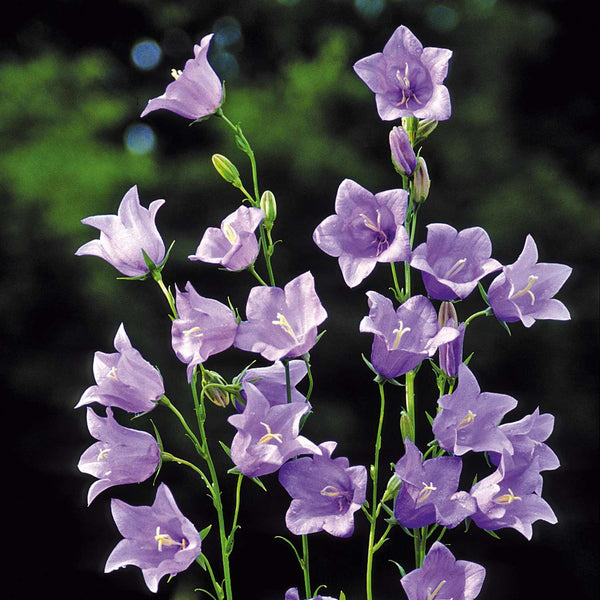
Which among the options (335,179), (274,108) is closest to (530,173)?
(335,179)

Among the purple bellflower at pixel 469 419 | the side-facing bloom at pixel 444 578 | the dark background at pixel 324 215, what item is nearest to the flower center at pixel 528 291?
the purple bellflower at pixel 469 419

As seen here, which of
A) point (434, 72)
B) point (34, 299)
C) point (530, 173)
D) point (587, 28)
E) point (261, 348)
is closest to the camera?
point (261, 348)

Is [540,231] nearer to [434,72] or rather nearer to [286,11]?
[286,11]

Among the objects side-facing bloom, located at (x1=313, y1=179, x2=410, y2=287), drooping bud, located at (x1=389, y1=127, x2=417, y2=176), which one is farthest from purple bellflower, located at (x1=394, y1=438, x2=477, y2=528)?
drooping bud, located at (x1=389, y1=127, x2=417, y2=176)

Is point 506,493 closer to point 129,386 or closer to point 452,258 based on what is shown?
point 452,258

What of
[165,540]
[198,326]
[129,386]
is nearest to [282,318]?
[198,326]

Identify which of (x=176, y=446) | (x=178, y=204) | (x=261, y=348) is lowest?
(x=176, y=446)

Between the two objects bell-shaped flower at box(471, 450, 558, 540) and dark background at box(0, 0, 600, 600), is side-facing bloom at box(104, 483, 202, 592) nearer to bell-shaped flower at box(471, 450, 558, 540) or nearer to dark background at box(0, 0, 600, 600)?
bell-shaped flower at box(471, 450, 558, 540)
